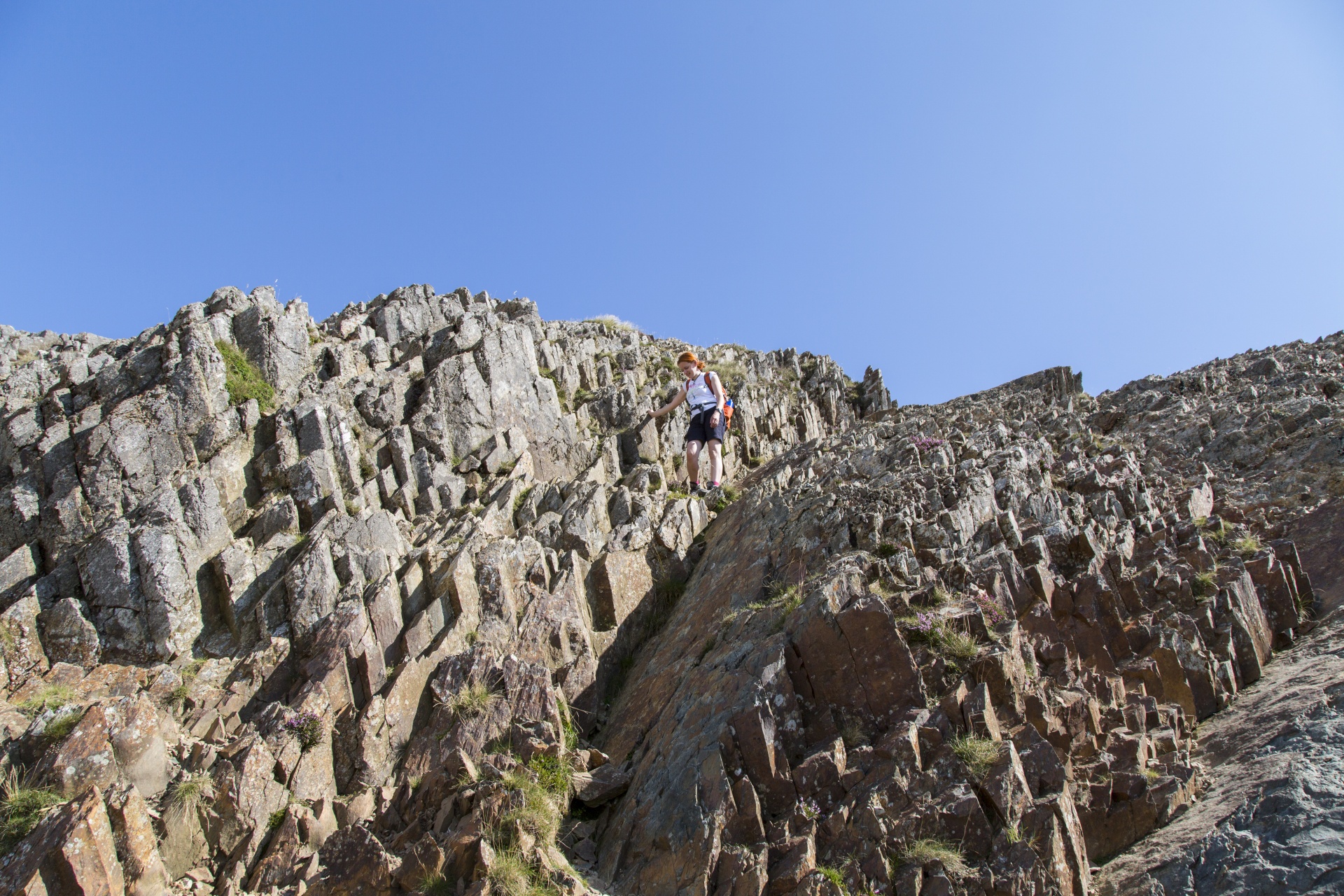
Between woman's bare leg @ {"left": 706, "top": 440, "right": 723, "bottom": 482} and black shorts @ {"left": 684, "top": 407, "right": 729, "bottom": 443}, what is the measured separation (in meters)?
0.15

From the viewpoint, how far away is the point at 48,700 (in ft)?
40.6

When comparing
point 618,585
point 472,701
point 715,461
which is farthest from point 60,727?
point 715,461

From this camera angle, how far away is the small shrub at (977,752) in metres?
9.25

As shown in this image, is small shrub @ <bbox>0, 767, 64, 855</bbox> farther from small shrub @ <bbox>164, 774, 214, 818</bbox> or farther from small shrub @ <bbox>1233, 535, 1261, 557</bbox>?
small shrub @ <bbox>1233, 535, 1261, 557</bbox>

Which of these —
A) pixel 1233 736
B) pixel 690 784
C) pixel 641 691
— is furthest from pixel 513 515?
pixel 1233 736

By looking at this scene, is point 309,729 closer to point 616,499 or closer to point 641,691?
point 641,691

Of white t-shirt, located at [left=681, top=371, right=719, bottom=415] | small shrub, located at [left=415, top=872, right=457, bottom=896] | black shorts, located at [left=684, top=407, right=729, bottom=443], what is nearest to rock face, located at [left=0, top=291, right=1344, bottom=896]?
small shrub, located at [left=415, top=872, right=457, bottom=896]

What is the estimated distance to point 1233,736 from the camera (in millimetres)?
9969

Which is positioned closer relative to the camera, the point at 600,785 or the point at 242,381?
the point at 600,785

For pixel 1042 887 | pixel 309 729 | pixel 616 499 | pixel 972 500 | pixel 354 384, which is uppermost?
pixel 354 384

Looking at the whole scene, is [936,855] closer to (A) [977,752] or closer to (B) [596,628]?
(A) [977,752]

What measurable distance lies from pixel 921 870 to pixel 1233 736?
4.66m

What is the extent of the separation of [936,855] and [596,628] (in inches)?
322

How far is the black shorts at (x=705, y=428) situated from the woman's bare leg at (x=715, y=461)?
0.51 feet
